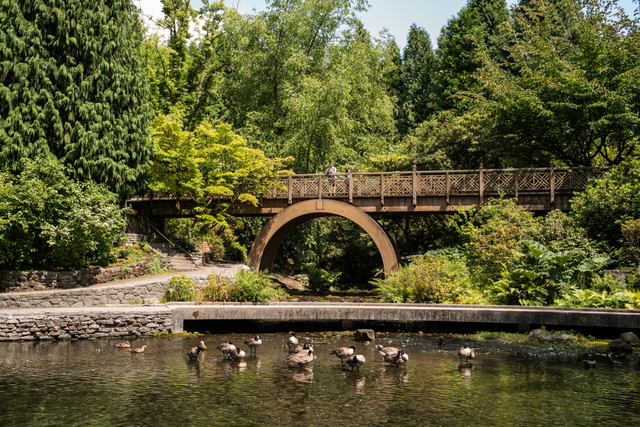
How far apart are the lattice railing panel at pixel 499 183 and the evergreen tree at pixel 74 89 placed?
14670mm

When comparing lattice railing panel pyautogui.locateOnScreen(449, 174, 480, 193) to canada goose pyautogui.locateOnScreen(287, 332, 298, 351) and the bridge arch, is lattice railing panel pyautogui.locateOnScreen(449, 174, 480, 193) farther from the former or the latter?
canada goose pyautogui.locateOnScreen(287, 332, 298, 351)

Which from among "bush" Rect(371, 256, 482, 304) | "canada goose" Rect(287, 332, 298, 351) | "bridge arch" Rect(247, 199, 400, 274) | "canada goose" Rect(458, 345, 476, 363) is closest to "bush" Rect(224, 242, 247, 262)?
"bridge arch" Rect(247, 199, 400, 274)

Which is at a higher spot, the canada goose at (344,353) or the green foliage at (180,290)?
the green foliage at (180,290)

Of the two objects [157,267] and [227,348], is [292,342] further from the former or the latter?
[157,267]

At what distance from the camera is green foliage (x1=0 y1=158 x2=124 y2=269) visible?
1759 cm

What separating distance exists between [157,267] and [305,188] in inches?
291

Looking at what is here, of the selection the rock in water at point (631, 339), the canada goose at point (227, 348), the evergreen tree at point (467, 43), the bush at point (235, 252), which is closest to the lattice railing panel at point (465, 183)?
the rock in water at point (631, 339)

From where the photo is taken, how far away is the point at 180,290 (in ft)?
58.3

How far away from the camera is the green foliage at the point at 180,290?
57.9 ft

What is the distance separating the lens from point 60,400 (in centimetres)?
861

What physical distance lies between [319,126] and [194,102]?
1076cm

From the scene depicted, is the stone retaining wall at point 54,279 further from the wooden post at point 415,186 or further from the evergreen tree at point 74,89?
the wooden post at point 415,186

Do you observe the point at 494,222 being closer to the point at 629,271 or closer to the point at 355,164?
the point at 629,271

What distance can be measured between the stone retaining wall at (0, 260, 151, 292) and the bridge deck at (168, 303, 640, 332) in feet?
15.3
